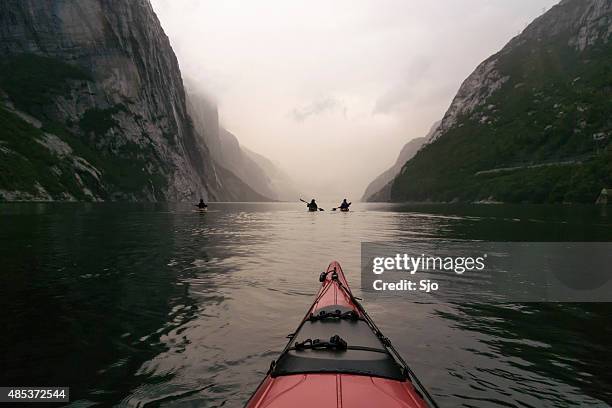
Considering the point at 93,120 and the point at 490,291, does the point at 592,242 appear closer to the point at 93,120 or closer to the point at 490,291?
the point at 490,291

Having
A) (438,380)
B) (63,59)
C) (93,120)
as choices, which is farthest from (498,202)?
(63,59)

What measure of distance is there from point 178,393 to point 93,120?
21272 centimetres

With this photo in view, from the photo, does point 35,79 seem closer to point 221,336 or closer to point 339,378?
point 221,336

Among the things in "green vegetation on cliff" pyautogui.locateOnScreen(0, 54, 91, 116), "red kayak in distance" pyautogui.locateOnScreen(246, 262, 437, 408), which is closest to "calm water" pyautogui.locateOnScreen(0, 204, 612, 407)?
"red kayak in distance" pyautogui.locateOnScreen(246, 262, 437, 408)

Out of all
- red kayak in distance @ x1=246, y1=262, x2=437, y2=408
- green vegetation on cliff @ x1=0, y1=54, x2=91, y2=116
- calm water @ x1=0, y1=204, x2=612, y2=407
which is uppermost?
green vegetation on cliff @ x1=0, y1=54, x2=91, y2=116

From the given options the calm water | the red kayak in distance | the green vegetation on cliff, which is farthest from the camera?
the green vegetation on cliff

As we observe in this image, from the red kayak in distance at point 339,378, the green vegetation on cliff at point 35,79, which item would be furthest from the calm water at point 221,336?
the green vegetation on cliff at point 35,79

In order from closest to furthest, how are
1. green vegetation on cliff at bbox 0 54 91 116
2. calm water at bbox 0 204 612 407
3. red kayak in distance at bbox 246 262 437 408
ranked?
red kayak in distance at bbox 246 262 437 408
calm water at bbox 0 204 612 407
green vegetation on cliff at bbox 0 54 91 116

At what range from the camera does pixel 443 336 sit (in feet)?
40.1

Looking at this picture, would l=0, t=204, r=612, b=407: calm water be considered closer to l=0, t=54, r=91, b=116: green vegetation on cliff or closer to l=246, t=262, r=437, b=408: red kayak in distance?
l=246, t=262, r=437, b=408: red kayak in distance

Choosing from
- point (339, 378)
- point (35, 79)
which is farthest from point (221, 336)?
point (35, 79)

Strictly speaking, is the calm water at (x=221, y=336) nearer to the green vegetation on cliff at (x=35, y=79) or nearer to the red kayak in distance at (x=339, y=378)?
the red kayak in distance at (x=339, y=378)

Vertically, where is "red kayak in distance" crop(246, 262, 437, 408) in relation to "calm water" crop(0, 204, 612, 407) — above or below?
above

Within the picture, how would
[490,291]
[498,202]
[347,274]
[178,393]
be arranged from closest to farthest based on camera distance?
[178,393], [490,291], [347,274], [498,202]
